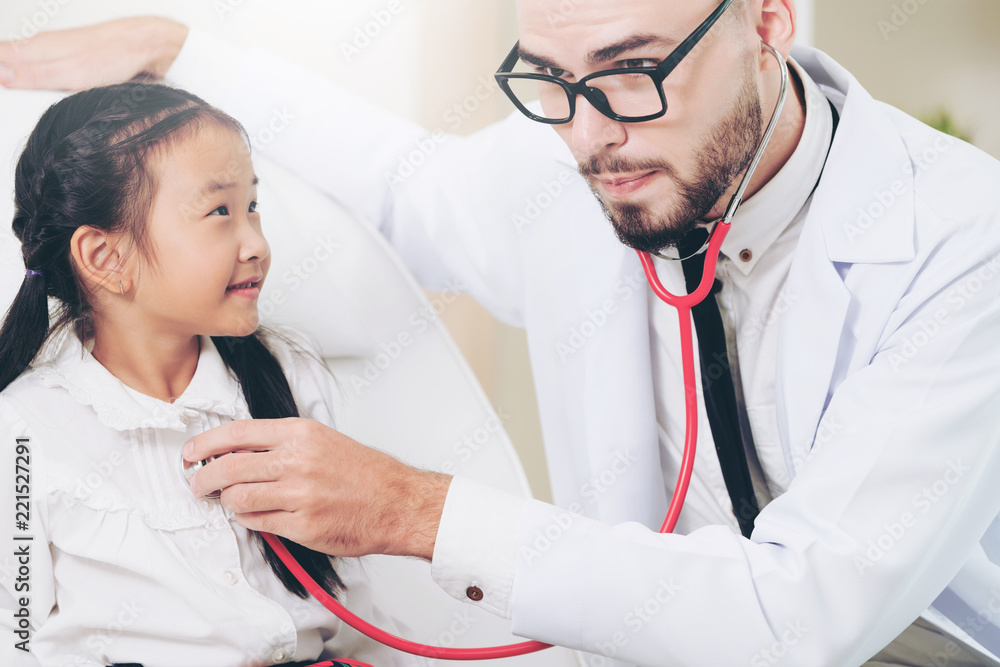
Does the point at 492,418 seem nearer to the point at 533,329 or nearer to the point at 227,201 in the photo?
the point at 533,329

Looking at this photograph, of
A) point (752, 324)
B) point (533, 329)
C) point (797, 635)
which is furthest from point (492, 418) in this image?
point (797, 635)

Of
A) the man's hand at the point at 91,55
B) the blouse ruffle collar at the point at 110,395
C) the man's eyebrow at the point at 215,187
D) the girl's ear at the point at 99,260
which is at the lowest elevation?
the blouse ruffle collar at the point at 110,395

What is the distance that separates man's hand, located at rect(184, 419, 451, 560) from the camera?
73cm

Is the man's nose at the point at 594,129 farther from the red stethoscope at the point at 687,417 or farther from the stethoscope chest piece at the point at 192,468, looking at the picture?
the stethoscope chest piece at the point at 192,468

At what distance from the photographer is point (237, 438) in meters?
0.74

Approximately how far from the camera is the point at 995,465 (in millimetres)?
844

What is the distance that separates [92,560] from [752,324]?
80 cm

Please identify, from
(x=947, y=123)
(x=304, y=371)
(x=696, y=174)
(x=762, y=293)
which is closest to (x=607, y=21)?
(x=696, y=174)

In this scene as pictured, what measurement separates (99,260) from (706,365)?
2.33 feet

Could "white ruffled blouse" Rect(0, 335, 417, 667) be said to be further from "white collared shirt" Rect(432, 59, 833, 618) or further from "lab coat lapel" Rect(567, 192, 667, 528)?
"white collared shirt" Rect(432, 59, 833, 618)

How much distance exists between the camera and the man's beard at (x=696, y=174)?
0.86 meters

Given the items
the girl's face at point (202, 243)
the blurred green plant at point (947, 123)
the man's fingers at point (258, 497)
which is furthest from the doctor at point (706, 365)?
the blurred green plant at point (947, 123)

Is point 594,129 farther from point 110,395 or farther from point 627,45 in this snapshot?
point 110,395

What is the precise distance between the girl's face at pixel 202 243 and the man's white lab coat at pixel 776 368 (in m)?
0.16
